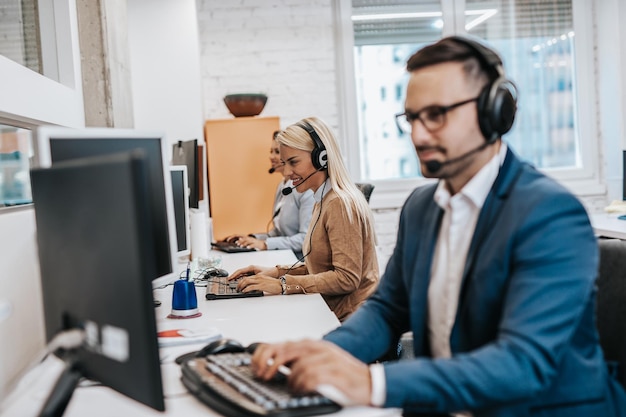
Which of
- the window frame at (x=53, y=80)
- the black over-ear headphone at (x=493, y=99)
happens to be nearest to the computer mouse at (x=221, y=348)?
the black over-ear headphone at (x=493, y=99)

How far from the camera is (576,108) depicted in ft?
17.6

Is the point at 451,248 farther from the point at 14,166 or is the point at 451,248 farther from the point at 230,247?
the point at 230,247

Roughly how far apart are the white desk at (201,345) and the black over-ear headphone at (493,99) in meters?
0.53

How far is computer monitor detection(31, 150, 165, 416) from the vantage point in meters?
0.74

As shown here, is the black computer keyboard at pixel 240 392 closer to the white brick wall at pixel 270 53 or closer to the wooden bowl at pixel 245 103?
the wooden bowl at pixel 245 103

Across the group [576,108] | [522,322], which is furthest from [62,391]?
[576,108]

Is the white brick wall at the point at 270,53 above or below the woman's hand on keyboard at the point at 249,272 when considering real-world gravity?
above

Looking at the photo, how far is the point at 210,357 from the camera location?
4.02 feet

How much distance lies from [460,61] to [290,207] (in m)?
2.85

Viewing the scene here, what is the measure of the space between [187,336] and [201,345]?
0.18ft

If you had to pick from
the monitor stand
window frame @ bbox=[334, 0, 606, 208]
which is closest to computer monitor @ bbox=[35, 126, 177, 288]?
the monitor stand

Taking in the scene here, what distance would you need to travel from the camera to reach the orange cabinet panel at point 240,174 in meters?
4.61

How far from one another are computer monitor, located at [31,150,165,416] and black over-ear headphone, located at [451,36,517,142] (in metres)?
0.65

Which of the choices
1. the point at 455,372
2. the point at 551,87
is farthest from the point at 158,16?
the point at 455,372
